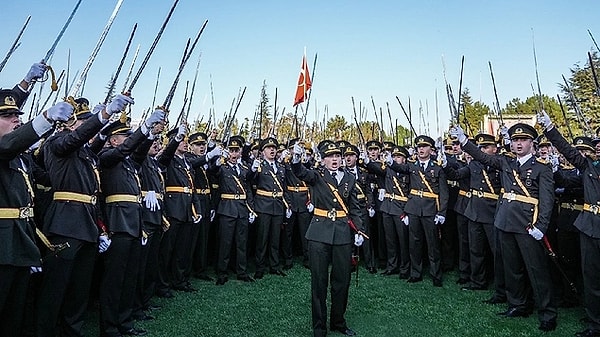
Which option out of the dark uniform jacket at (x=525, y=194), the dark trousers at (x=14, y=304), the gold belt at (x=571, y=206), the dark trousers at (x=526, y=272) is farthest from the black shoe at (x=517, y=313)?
the dark trousers at (x=14, y=304)

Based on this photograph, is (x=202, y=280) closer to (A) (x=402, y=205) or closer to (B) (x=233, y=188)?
(B) (x=233, y=188)

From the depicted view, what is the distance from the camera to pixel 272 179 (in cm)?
835

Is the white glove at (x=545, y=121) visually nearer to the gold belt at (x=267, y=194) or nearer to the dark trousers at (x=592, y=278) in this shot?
the dark trousers at (x=592, y=278)

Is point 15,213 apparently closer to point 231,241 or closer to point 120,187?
point 120,187

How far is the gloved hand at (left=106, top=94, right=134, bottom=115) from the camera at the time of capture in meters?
3.80

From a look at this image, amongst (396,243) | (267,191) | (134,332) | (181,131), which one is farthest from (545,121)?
(134,332)

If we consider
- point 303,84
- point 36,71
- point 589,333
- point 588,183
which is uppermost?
point 303,84

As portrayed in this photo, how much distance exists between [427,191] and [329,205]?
322 cm

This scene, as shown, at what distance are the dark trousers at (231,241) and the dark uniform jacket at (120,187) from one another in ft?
8.93

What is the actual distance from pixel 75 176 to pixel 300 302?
11.5 ft

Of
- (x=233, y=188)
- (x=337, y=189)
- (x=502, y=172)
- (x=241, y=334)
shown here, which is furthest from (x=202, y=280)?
(x=502, y=172)

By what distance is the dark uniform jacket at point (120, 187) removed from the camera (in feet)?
15.9

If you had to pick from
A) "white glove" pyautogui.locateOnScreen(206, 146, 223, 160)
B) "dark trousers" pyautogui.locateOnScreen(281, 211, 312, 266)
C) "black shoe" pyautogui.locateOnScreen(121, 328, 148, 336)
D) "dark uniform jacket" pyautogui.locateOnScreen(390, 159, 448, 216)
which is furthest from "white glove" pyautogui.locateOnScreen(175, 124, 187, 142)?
"dark uniform jacket" pyautogui.locateOnScreen(390, 159, 448, 216)

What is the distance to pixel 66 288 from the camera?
168 inches
